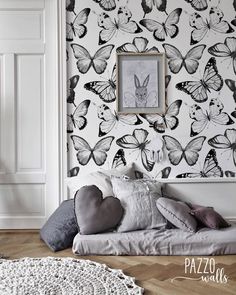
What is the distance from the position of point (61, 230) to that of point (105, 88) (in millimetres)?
1398

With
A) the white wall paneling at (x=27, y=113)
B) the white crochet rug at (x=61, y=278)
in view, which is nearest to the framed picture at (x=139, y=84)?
→ the white wall paneling at (x=27, y=113)

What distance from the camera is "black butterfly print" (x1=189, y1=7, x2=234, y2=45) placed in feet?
11.9

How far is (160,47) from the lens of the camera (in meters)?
3.64

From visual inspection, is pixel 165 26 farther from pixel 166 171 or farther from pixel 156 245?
pixel 156 245

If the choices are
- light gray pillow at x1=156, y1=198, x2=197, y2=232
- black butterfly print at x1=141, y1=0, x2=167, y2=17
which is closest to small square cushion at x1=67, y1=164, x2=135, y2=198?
light gray pillow at x1=156, y1=198, x2=197, y2=232

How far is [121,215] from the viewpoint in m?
3.00

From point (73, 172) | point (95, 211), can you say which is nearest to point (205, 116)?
point (73, 172)

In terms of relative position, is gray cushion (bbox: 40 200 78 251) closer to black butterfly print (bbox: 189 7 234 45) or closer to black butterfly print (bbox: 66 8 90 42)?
black butterfly print (bbox: 66 8 90 42)

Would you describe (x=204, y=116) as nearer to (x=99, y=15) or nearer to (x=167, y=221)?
(x=167, y=221)

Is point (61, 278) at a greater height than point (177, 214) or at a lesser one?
lesser

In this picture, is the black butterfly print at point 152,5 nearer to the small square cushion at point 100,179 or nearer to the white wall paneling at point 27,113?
the white wall paneling at point 27,113

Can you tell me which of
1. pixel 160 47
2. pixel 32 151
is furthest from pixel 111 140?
pixel 160 47

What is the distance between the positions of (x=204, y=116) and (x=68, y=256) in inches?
71.6

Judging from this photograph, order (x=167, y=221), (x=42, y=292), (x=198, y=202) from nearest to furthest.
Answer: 1. (x=42, y=292)
2. (x=167, y=221)
3. (x=198, y=202)
